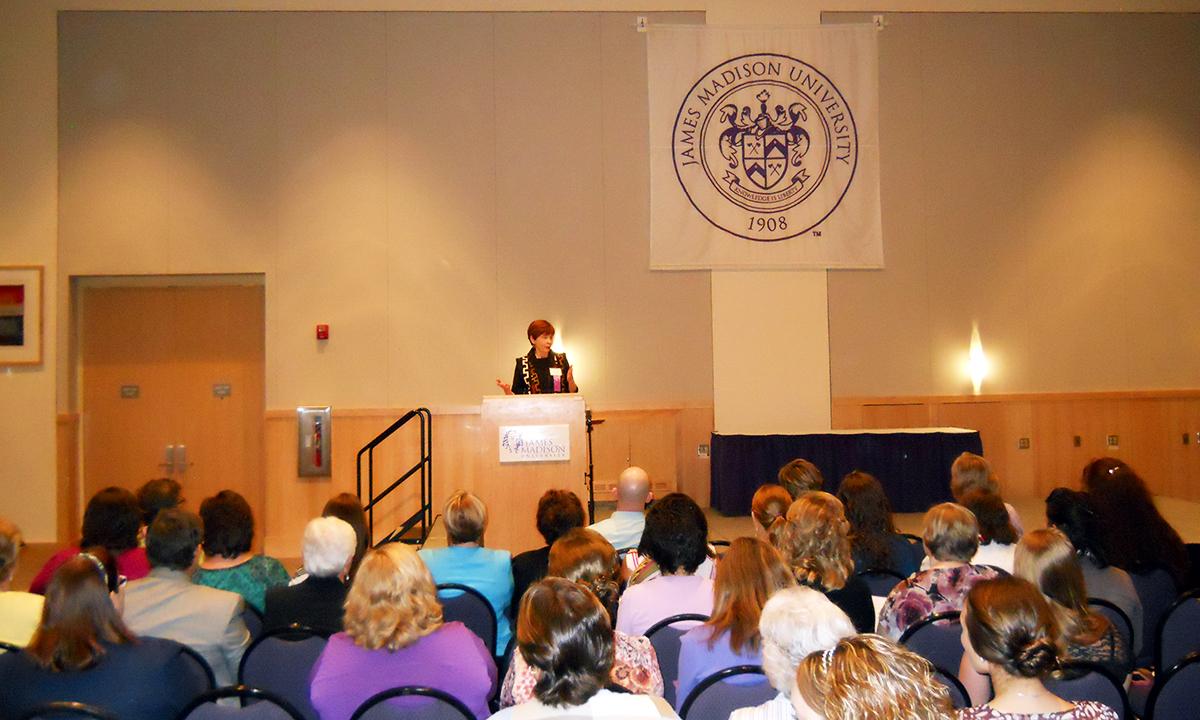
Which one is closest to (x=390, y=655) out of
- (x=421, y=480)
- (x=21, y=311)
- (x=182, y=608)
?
(x=182, y=608)

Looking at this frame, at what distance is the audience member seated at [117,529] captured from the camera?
4.14 metres

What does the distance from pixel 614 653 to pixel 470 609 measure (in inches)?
51.3

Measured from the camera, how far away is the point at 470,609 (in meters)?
3.63

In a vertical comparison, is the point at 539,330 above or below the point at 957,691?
above

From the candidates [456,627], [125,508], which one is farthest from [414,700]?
[125,508]

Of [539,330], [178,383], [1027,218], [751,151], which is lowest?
[178,383]

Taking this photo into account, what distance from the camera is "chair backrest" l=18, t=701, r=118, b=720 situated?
2307 mm

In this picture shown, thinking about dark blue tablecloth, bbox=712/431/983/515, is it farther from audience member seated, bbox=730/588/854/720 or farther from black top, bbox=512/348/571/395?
audience member seated, bbox=730/588/854/720

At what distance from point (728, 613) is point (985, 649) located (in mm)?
780

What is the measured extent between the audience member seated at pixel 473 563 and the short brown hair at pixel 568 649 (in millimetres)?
1635

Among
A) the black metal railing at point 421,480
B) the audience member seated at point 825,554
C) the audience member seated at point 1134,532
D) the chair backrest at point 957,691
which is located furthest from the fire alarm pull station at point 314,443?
the chair backrest at point 957,691

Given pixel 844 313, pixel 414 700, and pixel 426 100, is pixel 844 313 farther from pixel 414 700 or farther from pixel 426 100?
pixel 414 700

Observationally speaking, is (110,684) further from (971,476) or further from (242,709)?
(971,476)

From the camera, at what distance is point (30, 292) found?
903 cm
